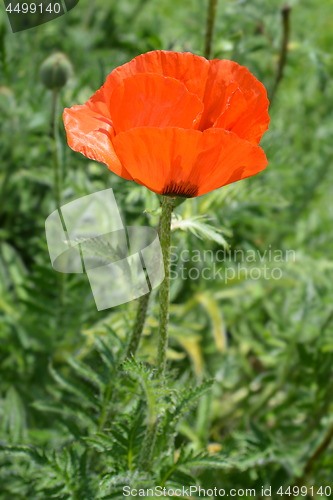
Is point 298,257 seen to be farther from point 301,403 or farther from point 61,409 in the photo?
point 61,409

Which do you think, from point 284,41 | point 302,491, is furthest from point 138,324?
point 284,41

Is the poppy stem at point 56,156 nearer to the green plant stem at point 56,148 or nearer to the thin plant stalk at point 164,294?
the green plant stem at point 56,148

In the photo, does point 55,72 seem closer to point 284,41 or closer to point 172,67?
point 172,67

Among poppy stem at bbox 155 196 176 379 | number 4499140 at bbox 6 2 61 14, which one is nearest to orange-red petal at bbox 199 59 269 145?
poppy stem at bbox 155 196 176 379

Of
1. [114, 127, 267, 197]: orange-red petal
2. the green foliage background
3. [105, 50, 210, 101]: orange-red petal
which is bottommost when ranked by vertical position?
the green foliage background

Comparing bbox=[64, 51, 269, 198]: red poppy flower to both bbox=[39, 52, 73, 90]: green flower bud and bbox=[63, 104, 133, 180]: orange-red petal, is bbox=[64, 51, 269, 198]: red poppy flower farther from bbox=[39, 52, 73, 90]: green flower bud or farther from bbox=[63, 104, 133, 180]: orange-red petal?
bbox=[39, 52, 73, 90]: green flower bud

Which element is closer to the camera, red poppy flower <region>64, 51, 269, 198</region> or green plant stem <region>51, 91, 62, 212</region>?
red poppy flower <region>64, 51, 269, 198</region>

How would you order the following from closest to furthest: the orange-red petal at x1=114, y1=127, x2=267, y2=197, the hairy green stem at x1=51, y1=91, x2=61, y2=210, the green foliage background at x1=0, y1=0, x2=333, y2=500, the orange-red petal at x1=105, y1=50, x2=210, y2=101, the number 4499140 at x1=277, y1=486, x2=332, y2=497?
the orange-red petal at x1=114, y1=127, x2=267, y2=197, the orange-red petal at x1=105, y1=50, x2=210, y2=101, the green foliage background at x1=0, y1=0, x2=333, y2=500, the hairy green stem at x1=51, y1=91, x2=61, y2=210, the number 4499140 at x1=277, y1=486, x2=332, y2=497
